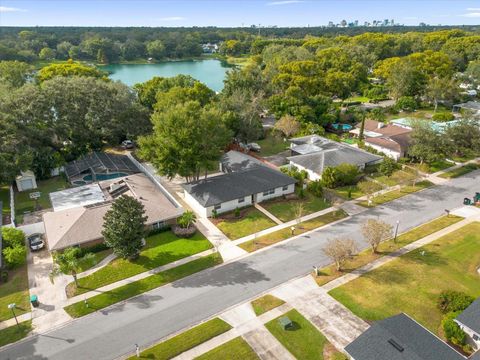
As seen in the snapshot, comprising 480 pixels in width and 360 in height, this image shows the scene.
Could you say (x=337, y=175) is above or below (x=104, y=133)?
below

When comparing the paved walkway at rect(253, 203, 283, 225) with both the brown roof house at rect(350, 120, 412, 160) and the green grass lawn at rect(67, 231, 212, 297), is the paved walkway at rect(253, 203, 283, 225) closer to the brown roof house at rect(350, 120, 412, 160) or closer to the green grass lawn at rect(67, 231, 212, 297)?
the green grass lawn at rect(67, 231, 212, 297)

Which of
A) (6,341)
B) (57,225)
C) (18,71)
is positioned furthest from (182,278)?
(18,71)

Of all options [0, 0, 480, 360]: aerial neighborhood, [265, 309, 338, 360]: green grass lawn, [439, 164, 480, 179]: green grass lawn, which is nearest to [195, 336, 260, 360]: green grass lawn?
[0, 0, 480, 360]: aerial neighborhood

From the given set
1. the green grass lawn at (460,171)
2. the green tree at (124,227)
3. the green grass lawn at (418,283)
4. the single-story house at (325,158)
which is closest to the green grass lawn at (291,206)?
the single-story house at (325,158)

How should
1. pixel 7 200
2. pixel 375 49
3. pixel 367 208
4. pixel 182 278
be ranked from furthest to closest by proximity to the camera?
pixel 375 49, pixel 7 200, pixel 367 208, pixel 182 278

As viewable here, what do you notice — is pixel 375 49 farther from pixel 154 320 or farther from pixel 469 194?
pixel 154 320

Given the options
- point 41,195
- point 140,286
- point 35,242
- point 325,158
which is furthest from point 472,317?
point 41,195
